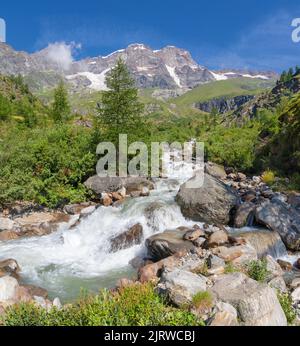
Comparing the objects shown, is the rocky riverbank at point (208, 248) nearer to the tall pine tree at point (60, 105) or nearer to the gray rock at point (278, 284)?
the gray rock at point (278, 284)

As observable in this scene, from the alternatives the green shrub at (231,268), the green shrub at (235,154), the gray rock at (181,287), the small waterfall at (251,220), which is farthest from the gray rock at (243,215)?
the green shrub at (235,154)

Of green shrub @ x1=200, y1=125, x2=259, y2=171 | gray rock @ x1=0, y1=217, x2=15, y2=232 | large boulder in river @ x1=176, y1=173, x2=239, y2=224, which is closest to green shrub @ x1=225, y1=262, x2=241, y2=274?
large boulder in river @ x1=176, y1=173, x2=239, y2=224

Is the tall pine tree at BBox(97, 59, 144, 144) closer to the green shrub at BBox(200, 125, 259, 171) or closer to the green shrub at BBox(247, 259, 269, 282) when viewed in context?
the green shrub at BBox(200, 125, 259, 171)

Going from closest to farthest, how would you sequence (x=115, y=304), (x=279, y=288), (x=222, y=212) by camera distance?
(x=115, y=304), (x=279, y=288), (x=222, y=212)

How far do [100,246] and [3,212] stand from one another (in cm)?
917

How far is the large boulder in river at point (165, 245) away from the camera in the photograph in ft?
54.0

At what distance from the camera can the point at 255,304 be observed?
8.90 m

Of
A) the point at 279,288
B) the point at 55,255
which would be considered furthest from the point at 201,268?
the point at 55,255

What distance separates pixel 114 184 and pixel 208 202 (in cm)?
975

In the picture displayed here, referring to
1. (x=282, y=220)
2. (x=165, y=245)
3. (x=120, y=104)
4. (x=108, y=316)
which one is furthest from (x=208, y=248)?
(x=120, y=104)

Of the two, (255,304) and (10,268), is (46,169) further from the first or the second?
(255,304)

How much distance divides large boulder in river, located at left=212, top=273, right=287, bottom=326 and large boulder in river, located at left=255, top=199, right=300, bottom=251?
9.20 m
